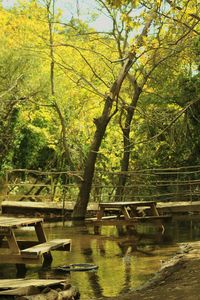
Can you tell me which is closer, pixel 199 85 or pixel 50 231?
pixel 50 231

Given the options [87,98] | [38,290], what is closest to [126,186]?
[87,98]

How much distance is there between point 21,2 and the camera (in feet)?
86.3

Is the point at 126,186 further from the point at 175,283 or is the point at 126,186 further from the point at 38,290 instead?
the point at 38,290

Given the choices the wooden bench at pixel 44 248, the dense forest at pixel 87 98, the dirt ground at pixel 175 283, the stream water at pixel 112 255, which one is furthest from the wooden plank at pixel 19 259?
the dense forest at pixel 87 98

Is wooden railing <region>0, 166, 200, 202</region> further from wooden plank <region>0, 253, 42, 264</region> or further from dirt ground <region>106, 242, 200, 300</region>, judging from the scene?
dirt ground <region>106, 242, 200, 300</region>

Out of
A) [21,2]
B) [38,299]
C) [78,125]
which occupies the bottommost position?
[38,299]

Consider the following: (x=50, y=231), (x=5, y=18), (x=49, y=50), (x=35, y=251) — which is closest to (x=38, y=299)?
(x=35, y=251)

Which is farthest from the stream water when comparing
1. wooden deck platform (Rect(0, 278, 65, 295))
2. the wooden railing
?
the wooden railing

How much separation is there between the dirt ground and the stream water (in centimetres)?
41

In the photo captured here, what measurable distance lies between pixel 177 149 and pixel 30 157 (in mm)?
7941

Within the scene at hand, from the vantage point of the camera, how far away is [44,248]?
854 centimetres

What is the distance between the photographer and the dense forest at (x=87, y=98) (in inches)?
795

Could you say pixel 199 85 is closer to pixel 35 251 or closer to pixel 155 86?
pixel 155 86

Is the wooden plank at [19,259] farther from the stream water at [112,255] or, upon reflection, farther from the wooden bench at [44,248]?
the stream water at [112,255]
